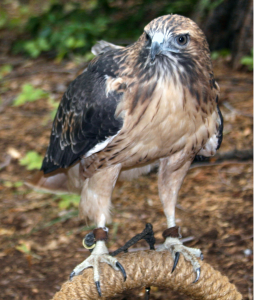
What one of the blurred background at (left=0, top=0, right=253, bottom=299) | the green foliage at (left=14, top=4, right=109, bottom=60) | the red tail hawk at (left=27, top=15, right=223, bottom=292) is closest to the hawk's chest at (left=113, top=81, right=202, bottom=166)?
the red tail hawk at (left=27, top=15, right=223, bottom=292)

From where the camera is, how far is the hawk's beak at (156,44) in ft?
8.73

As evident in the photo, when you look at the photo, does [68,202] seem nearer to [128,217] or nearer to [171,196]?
[128,217]

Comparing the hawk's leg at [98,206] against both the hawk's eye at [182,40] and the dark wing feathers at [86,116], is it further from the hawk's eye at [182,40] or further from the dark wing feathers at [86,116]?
the hawk's eye at [182,40]

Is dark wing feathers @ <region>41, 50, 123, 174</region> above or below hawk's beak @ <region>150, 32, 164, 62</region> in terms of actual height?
below

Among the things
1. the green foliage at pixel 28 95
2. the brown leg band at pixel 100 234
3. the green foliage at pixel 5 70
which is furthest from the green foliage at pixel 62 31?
the brown leg band at pixel 100 234

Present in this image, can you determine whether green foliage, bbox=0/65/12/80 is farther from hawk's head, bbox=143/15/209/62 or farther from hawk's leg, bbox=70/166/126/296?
hawk's head, bbox=143/15/209/62

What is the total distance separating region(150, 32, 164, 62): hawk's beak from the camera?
266 cm

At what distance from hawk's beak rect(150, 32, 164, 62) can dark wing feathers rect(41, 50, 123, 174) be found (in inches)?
17.7

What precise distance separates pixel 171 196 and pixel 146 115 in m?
0.90

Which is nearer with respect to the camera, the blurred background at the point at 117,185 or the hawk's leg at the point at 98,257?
the hawk's leg at the point at 98,257

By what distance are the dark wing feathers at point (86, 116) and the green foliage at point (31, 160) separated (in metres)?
1.42

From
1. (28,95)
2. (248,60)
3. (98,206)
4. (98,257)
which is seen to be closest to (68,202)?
(98,206)

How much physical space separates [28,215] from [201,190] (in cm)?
199

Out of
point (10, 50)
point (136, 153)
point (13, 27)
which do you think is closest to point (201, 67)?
point (136, 153)
